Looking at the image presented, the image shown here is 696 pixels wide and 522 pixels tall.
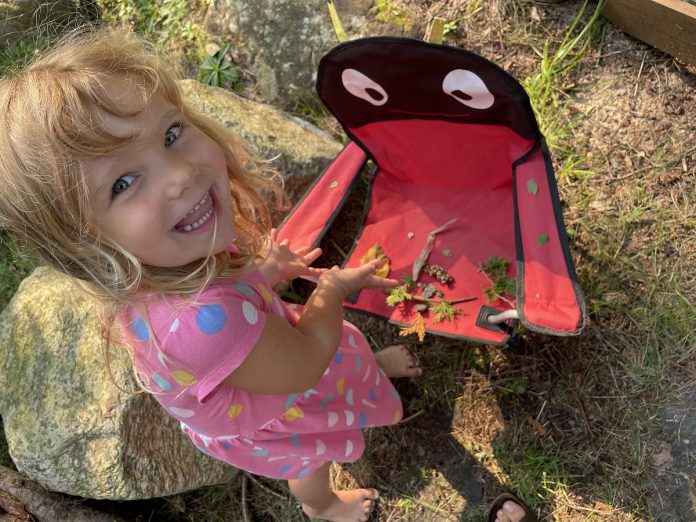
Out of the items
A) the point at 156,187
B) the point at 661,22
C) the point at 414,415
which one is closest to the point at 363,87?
the point at 156,187

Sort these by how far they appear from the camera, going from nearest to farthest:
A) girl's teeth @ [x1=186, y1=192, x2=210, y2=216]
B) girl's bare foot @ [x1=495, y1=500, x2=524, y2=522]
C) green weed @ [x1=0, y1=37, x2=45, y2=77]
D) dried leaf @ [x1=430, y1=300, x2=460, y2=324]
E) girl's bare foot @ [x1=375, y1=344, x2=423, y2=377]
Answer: girl's teeth @ [x1=186, y1=192, x2=210, y2=216], girl's bare foot @ [x1=495, y1=500, x2=524, y2=522], dried leaf @ [x1=430, y1=300, x2=460, y2=324], girl's bare foot @ [x1=375, y1=344, x2=423, y2=377], green weed @ [x1=0, y1=37, x2=45, y2=77]

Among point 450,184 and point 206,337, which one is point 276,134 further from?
point 206,337

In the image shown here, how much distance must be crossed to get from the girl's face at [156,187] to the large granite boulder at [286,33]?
133 centimetres

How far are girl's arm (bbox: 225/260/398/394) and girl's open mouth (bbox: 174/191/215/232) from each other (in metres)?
0.23

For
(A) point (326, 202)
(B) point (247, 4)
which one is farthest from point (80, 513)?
(B) point (247, 4)

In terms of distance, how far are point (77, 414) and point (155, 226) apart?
109cm

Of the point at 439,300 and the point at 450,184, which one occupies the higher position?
the point at 450,184

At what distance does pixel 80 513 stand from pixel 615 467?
171cm

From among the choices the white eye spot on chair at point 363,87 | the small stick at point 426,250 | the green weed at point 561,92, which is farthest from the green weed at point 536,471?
the white eye spot on chair at point 363,87

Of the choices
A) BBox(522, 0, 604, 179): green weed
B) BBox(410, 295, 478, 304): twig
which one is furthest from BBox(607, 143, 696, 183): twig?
BBox(410, 295, 478, 304): twig

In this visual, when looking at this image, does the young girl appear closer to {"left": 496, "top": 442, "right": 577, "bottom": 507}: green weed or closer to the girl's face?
the girl's face

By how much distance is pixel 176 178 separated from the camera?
3.30ft

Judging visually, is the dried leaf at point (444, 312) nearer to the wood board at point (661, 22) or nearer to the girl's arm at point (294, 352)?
the girl's arm at point (294, 352)

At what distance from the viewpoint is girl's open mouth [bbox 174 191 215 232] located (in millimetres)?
1071
